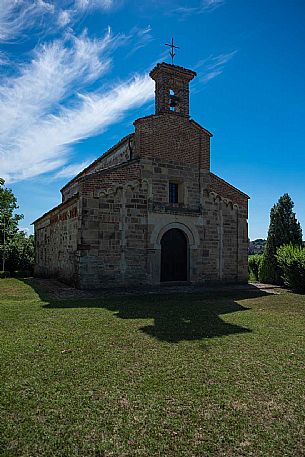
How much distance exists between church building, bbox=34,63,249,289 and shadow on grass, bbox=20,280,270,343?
7.48ft

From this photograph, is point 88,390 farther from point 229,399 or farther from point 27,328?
point 27,328

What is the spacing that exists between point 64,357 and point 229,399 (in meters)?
2.54

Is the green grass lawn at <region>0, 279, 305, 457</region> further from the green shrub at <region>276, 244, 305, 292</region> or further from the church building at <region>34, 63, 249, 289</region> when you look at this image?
the green shrub at <region>276, 244, 305, 292</region>

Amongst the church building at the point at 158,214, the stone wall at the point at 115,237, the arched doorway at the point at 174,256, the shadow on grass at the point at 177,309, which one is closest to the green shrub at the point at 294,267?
the shadow on grass at the point at 177,309

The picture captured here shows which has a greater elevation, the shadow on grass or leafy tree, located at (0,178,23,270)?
leafy tree, located at (0,178,23,270)

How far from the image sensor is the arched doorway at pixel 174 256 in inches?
595

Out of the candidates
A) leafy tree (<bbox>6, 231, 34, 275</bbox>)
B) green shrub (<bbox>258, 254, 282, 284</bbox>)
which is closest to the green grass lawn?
green shrub (<bbox>258, 254, 282, 284</bbox>)

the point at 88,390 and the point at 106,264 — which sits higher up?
the point at 106,264

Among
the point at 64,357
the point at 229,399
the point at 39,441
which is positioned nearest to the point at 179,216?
Result: the point at 64,357

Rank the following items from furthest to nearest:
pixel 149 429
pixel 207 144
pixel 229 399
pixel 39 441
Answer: pixel 207 144 → pixel 229 399 → pixel 149 429 → pixel 39 441

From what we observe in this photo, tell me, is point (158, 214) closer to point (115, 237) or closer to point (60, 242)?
point (115, 237)

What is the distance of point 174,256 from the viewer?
1539 centimetres

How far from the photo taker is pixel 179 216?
15.3 metres

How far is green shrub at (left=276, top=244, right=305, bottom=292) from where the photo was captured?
13.9 metres
